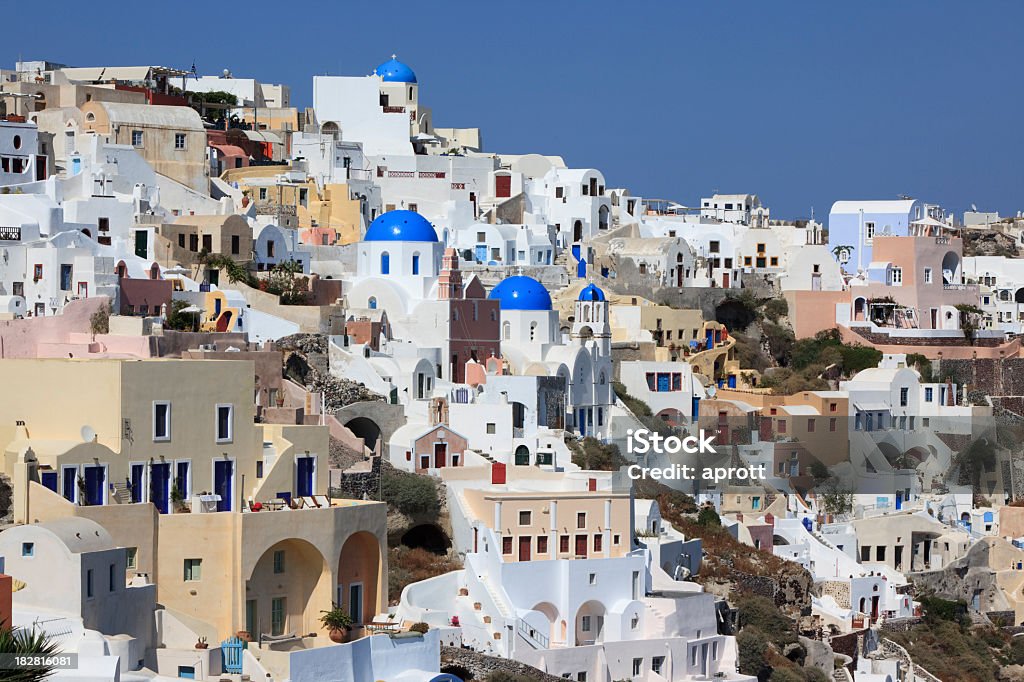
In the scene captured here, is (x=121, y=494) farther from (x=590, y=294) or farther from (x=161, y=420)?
(x=590, y=294)

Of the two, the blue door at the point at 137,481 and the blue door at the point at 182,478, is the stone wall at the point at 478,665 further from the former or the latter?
the blue door at the point at 137,481

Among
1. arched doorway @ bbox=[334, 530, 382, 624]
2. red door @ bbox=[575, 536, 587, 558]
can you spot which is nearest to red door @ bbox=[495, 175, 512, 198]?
red door @ bbox=[575, 536, 587, 558]

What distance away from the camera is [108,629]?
33.2 m

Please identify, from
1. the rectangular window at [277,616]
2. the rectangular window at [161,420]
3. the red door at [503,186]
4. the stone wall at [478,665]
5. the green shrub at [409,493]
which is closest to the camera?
the rectangular window at [277,616]

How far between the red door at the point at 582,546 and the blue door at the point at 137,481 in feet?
34.9

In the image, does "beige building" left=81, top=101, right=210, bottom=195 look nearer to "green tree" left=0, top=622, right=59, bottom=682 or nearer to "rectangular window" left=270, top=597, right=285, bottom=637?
"rectangular window" left=270, top=597, right=285, bottom=637

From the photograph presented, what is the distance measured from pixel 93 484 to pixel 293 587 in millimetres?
3731

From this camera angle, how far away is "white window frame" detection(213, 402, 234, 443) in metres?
39.3

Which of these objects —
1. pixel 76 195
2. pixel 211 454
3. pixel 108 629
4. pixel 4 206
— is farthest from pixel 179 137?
pixel 108 629

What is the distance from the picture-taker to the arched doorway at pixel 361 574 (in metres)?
39.1

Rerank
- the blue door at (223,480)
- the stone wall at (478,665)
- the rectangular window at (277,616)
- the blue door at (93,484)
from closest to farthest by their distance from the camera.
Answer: the blue door at (93,484) → the rectangular window at (277,616) → the blue door at (223,480) → the stone wall at (478,665)

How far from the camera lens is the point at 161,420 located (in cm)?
3834

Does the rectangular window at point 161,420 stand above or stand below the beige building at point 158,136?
below

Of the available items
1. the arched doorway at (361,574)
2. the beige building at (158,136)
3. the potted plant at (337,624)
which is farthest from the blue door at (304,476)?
the beige building at (158,136)
